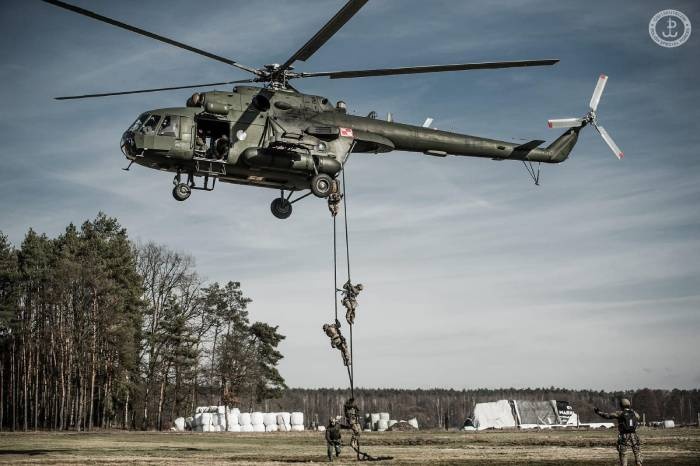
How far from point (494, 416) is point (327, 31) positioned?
45419 mm

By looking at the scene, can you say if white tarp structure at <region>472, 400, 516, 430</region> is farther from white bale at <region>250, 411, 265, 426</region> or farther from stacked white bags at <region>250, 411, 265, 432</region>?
white bale at <region>250, 411, 265, 426</region>

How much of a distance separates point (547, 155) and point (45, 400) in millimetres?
46683

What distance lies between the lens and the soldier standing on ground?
57.1 ft

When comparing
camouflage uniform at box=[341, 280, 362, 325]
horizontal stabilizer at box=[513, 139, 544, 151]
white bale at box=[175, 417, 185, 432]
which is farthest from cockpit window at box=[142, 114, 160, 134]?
white bale at box=[175, 417, 185, 432]

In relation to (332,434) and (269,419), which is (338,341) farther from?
(269,419)

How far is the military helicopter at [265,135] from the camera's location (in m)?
22.2

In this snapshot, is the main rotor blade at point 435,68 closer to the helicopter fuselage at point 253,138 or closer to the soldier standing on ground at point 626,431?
the helicopter fuselage at point 253,138

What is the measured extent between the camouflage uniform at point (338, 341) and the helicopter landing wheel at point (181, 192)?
20.5 feet

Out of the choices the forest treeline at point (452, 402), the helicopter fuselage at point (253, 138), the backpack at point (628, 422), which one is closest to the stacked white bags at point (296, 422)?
the helicopter fuselage at point (253, 138)

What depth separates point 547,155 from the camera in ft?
98.8

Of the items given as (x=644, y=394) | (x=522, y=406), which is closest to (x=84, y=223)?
(x=522, y=406)

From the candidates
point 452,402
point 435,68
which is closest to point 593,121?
point 435,68

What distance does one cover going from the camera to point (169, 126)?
2238 cm

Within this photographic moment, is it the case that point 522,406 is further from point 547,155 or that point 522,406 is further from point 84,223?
point 84,223
